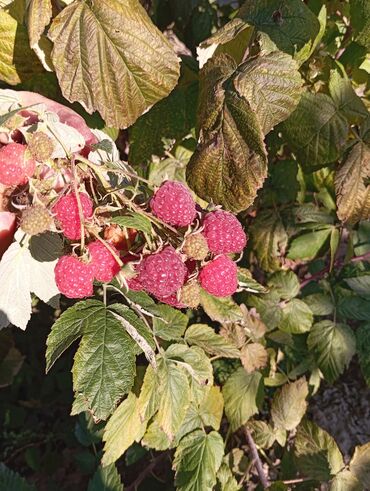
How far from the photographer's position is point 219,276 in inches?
35.9

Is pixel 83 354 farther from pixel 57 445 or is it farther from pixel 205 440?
pixel 57 445

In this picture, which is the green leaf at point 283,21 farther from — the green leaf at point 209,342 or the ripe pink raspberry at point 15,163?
the green leaf at point 209,342

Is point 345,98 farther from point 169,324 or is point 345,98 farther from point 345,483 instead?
point 345,483

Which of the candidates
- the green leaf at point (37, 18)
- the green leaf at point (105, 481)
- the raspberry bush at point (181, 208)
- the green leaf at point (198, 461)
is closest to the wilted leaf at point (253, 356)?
the raspberry bush at point (181, 208)

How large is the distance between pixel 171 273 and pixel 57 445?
1.65m

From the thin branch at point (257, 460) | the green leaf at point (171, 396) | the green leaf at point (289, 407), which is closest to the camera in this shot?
the green leaf at point (171, 396)

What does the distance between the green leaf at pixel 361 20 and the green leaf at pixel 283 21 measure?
0.08 metres

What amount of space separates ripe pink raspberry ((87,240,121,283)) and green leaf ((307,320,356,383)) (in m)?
0.93

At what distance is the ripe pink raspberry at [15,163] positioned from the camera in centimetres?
88

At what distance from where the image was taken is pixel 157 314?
1.15 m

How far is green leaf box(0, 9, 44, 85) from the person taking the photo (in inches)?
43.6

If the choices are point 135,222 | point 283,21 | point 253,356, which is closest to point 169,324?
point 253,356

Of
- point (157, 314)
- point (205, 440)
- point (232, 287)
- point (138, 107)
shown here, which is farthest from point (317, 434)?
point (138, 107)

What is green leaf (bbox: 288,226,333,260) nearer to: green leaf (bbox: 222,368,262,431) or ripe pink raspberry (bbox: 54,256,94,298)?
green leaf (bbox: 222,368,262,431)
